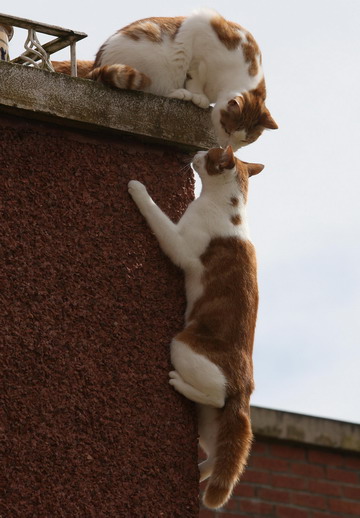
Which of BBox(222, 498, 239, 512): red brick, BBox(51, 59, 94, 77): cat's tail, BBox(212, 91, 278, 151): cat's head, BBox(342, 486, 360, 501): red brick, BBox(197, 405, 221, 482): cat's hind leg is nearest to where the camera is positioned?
BBox(197, 405, 221, 482): cat's hind leg

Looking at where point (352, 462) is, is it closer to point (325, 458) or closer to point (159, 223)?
point (325, 458)

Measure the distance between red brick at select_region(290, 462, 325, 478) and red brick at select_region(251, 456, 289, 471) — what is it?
0.06m

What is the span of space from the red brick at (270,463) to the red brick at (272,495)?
13cm

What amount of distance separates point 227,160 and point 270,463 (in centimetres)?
326

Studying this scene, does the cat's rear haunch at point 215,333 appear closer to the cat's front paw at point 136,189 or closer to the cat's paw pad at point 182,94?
the cat's front paw at point 136,189

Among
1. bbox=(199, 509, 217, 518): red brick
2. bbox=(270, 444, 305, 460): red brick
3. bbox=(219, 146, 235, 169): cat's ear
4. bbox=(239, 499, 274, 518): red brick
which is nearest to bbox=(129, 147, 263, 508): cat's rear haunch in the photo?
bbox=(219, 146, 235, 169): cat's ear

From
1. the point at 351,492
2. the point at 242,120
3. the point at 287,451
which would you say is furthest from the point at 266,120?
the point at 351,492

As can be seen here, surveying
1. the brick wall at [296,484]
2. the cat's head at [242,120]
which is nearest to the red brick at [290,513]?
the brick wall at [296,484]

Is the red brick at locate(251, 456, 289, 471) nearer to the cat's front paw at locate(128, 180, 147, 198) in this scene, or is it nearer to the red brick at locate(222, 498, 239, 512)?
the red brick at locate(222, 498, 239, 512)

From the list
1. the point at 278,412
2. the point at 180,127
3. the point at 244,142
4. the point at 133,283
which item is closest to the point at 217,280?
the point at 133,283

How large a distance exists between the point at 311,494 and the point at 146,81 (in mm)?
3862

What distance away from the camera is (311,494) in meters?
7.58

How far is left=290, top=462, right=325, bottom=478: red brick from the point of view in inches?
298

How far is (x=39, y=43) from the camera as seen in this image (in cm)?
431
